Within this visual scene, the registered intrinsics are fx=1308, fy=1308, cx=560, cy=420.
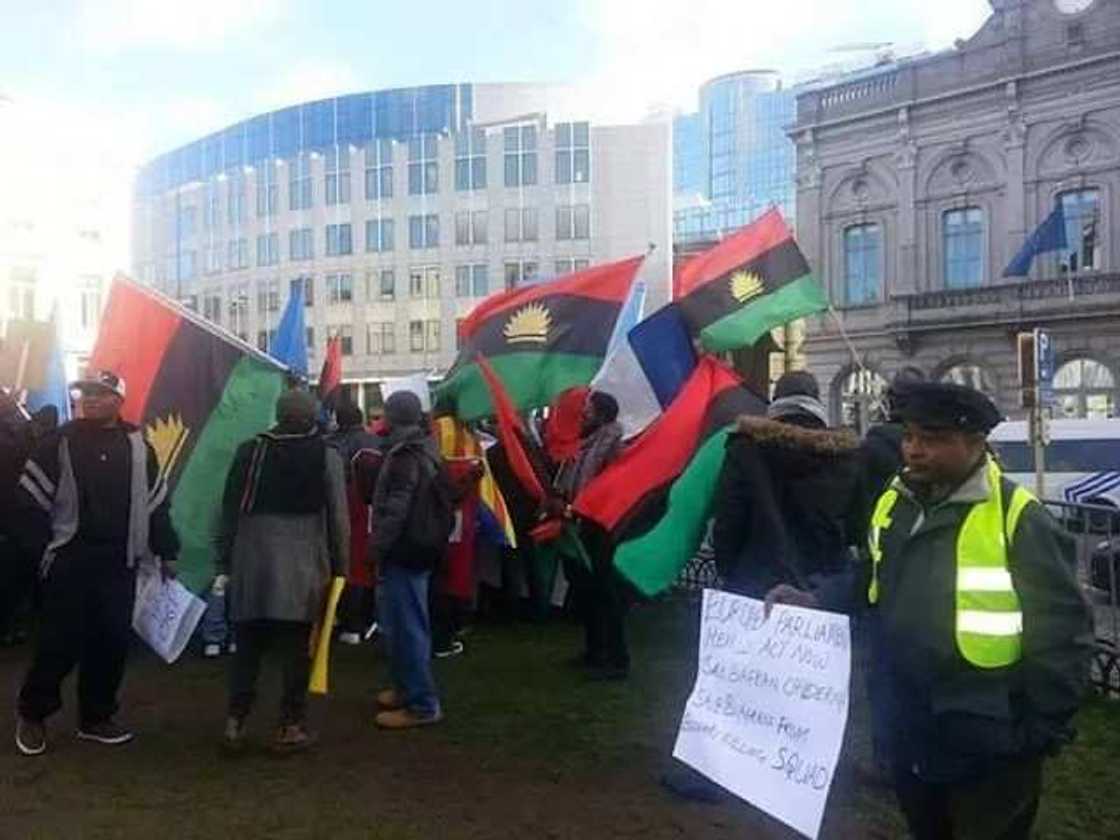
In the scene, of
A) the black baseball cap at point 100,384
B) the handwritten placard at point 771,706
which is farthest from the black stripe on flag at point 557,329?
the handwritten placard at point 771,706

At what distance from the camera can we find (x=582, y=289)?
9.41 meters

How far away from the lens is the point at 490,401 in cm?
915

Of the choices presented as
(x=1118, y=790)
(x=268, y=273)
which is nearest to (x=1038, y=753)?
(x=1118, y=790)

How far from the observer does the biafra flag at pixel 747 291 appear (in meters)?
7.94

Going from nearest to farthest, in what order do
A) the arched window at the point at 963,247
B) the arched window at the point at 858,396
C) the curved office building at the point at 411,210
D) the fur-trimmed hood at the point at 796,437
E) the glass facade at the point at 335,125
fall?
the fur-trimmed hood at the point at 796,437 < the arched window at the point at 858,396 < the arched window at the point at 963,247 < the curved office building at the point at 411,210 < the glass facade at the point at 335,125

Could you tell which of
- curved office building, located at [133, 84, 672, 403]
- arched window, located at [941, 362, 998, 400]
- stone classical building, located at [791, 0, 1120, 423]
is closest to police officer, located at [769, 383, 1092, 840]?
stone classical building, located at [791, 0, 1120, 423]

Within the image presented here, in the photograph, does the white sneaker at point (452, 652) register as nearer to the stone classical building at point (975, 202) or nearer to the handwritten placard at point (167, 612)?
the handwritten placard at point (167, 612)

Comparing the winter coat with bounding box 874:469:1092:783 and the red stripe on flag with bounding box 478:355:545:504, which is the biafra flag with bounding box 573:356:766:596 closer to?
the red stripe on flag with bounding box 478:355:545:504

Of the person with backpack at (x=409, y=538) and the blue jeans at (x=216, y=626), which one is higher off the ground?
the person with backpack at (x=409, y=538)

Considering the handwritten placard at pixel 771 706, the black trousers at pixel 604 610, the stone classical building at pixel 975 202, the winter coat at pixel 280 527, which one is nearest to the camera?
the handwritten placard at pixel 771 706

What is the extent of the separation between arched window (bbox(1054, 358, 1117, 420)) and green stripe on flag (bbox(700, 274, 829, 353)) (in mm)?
30775

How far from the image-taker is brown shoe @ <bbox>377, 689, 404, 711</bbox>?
709 cm

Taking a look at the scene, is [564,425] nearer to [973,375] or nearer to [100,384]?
[100,384]

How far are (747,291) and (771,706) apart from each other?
415 cm
